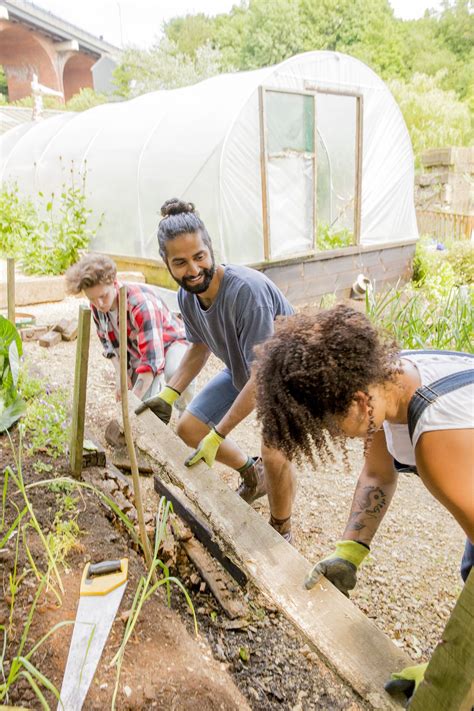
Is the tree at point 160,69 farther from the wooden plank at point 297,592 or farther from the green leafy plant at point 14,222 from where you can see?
the wooden plank at point 297,592

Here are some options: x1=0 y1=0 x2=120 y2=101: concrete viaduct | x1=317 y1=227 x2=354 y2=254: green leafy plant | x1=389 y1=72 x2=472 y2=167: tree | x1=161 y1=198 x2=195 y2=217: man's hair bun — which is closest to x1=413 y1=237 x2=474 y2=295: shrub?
x1=317 y1=227 x2=354 y2=254: green leafy plant

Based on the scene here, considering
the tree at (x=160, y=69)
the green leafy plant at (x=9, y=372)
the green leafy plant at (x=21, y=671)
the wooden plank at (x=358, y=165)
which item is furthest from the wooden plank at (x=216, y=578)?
the tree at (x=160, y=69)

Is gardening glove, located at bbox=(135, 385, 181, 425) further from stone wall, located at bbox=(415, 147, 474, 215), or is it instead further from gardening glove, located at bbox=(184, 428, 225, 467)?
stone wall, located at bbox=(415, 147, 474, 215)

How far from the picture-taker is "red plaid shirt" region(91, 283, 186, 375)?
2906mm

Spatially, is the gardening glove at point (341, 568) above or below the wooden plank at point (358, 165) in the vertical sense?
below

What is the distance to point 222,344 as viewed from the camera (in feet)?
7.95

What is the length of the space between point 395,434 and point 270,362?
423 mm

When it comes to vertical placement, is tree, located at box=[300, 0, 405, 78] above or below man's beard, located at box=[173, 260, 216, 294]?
above

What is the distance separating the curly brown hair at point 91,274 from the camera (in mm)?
2695

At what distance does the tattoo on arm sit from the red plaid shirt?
160 cm

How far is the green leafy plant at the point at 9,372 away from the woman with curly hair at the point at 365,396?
180 centimetres

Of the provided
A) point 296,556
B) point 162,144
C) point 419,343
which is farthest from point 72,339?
point 296,556

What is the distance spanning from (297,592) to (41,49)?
37.6 m

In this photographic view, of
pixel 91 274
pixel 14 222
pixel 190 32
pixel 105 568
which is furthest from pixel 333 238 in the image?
pixel 190 32
